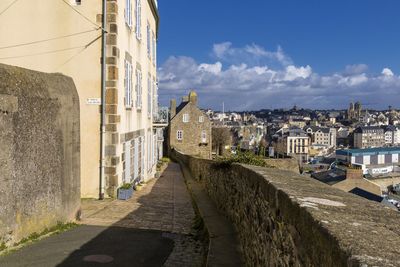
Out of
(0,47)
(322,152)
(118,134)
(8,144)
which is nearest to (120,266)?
(8,144)

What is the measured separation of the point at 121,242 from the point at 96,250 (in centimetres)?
80

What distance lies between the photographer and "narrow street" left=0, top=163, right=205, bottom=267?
7422 millimetres

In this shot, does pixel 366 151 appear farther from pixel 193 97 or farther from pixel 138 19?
pixel 138 19

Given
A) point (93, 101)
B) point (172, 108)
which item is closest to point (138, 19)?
point (93, 101)

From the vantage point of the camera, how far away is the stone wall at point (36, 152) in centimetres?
711

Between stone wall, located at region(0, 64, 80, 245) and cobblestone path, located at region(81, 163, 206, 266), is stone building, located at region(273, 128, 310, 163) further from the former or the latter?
stone wall, located at region(0, 64, 80, 245)

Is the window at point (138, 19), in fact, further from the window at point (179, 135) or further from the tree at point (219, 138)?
the tree at point (219, 138)

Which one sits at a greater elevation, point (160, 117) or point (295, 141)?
point (160, 117)

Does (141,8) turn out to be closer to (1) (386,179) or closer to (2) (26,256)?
(2) (26,256)

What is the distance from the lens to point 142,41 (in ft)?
67.9

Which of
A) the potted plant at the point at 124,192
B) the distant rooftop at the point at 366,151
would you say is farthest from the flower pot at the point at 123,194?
the distant rooftop at the point at 366,151

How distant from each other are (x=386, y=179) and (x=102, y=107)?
10219cm

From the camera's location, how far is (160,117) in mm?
31297

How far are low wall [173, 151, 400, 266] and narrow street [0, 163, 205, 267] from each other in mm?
1825
